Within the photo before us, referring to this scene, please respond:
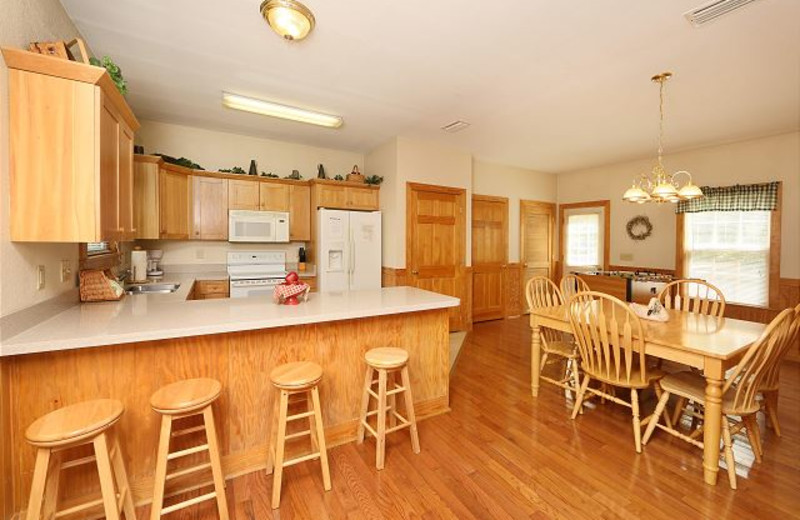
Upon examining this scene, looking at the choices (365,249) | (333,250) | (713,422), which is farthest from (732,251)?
(333,250)

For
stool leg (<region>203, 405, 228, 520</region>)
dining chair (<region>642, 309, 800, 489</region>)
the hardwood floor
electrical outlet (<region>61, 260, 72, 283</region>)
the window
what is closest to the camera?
stool leg (<region>203, 405, 228, 520</region>)

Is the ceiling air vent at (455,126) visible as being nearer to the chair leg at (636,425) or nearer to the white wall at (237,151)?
the white wall at (237,151)

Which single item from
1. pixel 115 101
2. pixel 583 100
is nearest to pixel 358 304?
pixel 115 101

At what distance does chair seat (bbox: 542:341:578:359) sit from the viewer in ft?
8.80

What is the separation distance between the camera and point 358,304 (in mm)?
2109

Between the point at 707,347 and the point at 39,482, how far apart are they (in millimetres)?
3166

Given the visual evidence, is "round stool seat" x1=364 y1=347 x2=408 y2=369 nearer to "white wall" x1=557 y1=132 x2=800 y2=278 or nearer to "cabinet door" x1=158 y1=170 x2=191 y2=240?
"cabinet door" x1=158 y1=170 x2=191 y2=240

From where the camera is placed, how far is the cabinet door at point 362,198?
439cm

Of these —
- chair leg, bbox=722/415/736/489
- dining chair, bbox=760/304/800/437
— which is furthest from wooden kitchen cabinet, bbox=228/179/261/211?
dining chair, bbox=760/304/800/437

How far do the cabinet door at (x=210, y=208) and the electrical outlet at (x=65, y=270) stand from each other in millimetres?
1875

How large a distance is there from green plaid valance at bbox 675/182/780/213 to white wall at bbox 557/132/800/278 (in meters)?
0.10

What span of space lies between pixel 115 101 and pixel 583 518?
126 inches

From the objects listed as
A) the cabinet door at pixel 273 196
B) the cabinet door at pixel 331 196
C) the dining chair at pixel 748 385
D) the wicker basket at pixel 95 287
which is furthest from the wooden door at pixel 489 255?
the wicker basket at pixel 95 287

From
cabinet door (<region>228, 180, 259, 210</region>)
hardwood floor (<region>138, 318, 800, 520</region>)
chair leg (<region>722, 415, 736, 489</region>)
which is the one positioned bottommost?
hardwood floor (<region>138, 318, 800, 520</region>)
